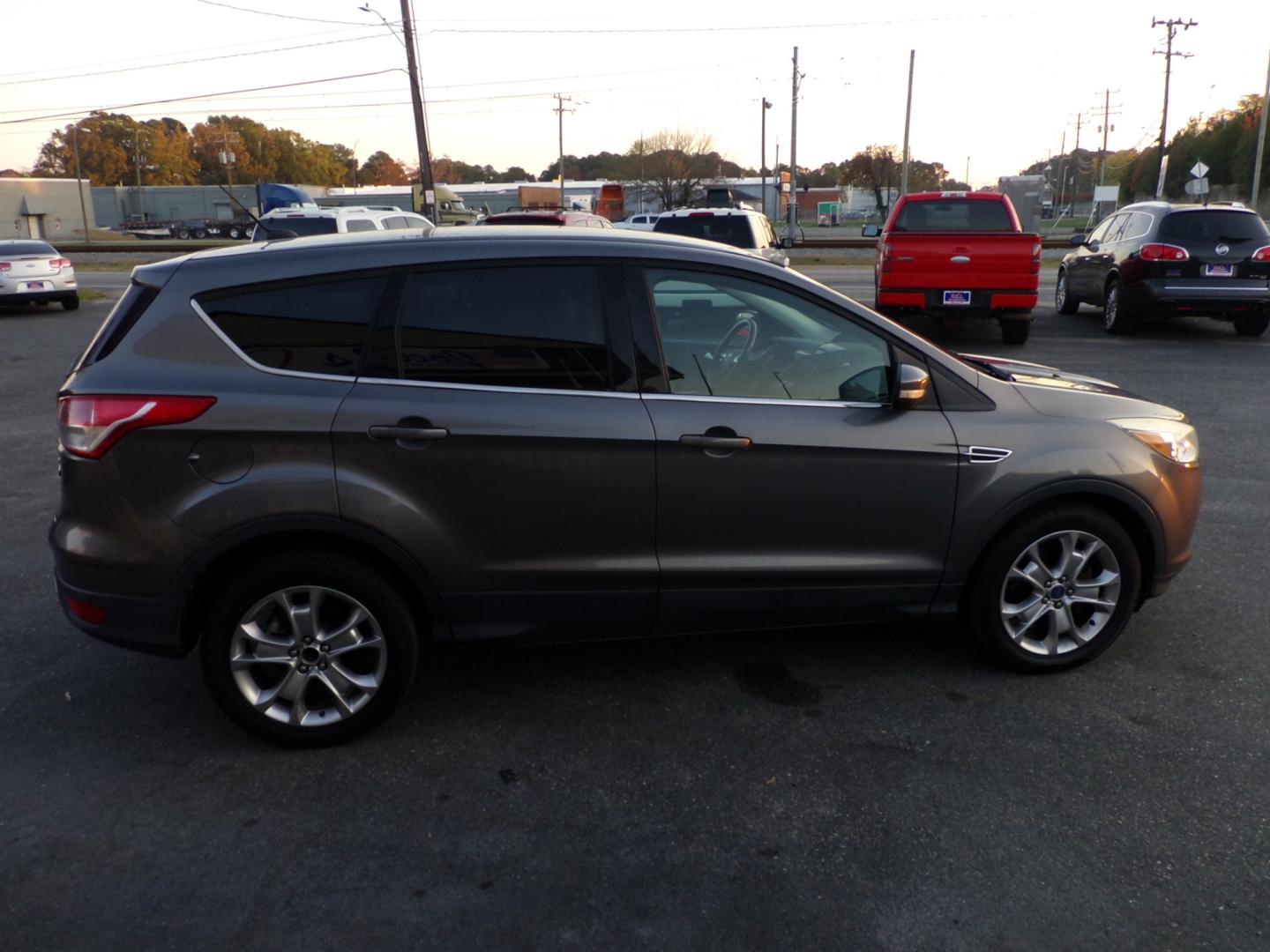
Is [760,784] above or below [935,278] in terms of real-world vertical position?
below

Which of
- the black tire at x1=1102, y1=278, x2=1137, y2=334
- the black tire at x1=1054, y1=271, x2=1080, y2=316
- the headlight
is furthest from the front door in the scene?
the black tire at x1=1054, y1=271, x2=1080, y2=316

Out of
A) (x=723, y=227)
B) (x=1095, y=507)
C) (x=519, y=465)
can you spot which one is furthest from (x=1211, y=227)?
(x=519, y=465)

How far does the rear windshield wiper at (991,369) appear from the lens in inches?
173

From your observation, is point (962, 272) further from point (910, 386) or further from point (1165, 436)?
point (910, 386)

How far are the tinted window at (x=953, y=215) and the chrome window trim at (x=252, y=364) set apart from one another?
1153cm

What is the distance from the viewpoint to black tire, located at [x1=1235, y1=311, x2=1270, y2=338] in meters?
14.0

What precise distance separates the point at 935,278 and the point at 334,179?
120 metres

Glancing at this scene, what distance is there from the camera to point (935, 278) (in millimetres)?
13008

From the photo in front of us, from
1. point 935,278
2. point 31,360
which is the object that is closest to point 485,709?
point 935,278

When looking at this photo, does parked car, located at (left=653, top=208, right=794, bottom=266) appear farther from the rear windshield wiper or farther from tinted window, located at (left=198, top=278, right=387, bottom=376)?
tinted window, located at (left=198, top=278, right=387, bottom=376)

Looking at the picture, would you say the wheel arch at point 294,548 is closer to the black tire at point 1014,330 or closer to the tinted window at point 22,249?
the black tire at point 1014,330

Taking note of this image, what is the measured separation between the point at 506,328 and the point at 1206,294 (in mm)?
12612

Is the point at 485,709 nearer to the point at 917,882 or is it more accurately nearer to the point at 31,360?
the point at 917,882

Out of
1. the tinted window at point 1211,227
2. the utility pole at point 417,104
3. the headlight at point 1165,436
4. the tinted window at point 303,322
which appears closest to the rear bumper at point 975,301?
the tinted window at point 1211,227
